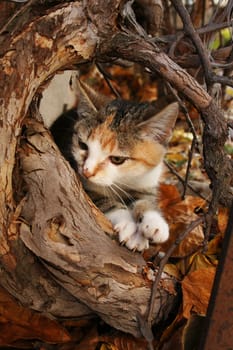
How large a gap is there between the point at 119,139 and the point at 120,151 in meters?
0.05

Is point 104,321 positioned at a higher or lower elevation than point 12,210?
lower

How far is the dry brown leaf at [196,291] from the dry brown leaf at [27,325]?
0.42 metres

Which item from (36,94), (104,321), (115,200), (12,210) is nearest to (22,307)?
(104,321)

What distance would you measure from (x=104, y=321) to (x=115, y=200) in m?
0.52

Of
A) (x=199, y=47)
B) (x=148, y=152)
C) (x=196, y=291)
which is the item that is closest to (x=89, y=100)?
(x=148, y=152)

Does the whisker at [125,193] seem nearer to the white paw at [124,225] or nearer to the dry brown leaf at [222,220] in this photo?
the white paw at [124,225]

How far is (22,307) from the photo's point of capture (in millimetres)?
1570

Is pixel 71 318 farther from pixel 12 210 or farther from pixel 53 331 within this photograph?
pixel 12 210

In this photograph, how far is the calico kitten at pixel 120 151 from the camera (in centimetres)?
175

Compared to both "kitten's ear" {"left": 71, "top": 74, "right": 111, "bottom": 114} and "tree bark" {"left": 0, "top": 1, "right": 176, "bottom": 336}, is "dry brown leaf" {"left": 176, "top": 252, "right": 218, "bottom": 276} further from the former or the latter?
"kitten's ear" {"left": 71, "top": 74, "right": 111, "bottom": 114}

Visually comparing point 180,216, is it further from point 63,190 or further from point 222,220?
point 63,190

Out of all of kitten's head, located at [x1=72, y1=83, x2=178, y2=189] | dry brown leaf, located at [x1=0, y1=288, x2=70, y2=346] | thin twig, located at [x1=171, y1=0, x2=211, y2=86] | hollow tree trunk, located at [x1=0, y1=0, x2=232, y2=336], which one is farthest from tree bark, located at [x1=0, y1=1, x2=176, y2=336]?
kitten's head, located at [x1=72, y1=83, x2=178, y2=189]

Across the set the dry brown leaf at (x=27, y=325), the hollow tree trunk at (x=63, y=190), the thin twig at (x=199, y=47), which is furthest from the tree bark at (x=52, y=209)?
the thin twig at (x=199, y=47)

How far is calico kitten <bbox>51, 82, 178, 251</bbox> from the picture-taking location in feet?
5.74
